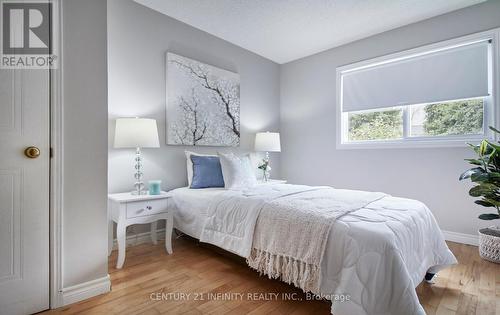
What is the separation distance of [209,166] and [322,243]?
5.65 ft

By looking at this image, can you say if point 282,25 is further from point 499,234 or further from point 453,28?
point 499,234

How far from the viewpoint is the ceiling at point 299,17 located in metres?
2.71

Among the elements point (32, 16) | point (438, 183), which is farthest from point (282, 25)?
point (438, 183)

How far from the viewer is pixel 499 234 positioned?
2.42 m

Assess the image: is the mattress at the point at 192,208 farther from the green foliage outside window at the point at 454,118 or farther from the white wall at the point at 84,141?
the green foliage outside window at the point at 454,118

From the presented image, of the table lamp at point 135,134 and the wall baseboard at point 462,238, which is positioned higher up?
the table lamp at point 135,134

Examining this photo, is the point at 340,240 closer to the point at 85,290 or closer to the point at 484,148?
the point at 85,290

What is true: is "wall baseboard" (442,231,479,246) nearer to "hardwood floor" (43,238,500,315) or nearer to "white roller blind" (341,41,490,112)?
"hardwood floor" (43,238,500,315)

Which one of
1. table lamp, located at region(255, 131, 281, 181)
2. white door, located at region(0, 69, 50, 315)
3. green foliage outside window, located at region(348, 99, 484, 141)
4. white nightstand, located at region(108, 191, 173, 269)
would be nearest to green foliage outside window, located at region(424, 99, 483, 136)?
green foliage outside window, located at region(348, 99, 484, 141)

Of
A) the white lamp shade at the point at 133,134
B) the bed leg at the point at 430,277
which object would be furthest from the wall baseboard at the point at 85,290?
the bed leg at the point at 430,277

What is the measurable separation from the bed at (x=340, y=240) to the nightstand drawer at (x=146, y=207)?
0.37 m

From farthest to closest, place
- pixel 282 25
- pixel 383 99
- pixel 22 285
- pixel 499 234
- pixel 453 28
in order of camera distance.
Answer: pixel 383 99, pixel 282 25, pixel 453 28, pixel 499 234, pixel 22 285

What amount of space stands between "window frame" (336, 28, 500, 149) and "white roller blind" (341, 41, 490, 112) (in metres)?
0.06

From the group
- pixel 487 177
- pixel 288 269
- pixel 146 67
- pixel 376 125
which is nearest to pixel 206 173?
pixel 146 67
